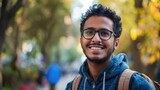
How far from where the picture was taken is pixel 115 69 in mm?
3047

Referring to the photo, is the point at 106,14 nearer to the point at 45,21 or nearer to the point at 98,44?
the point at 98,44

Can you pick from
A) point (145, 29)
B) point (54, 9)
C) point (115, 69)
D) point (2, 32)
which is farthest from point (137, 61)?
point (54, 9)

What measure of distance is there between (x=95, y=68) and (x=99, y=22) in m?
0.32

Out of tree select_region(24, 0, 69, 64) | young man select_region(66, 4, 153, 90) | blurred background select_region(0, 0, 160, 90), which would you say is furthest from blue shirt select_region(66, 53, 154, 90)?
tree select_region(24, 0, 69, 64)

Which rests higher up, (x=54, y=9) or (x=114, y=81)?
(x=54, y=9)

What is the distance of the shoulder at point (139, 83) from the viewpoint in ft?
9.49

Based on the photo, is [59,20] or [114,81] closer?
[114,81]

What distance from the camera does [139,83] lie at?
2.90m

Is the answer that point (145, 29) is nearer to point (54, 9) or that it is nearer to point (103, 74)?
point (103, 74)

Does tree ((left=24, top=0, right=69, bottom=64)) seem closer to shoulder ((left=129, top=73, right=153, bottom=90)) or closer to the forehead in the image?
the forehead

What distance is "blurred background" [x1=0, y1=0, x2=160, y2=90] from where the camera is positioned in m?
8.34

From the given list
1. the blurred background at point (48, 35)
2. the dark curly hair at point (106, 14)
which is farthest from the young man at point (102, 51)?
the blurred background at point (48, 35)

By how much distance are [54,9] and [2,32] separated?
722 inches

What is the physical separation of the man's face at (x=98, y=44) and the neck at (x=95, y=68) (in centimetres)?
5
